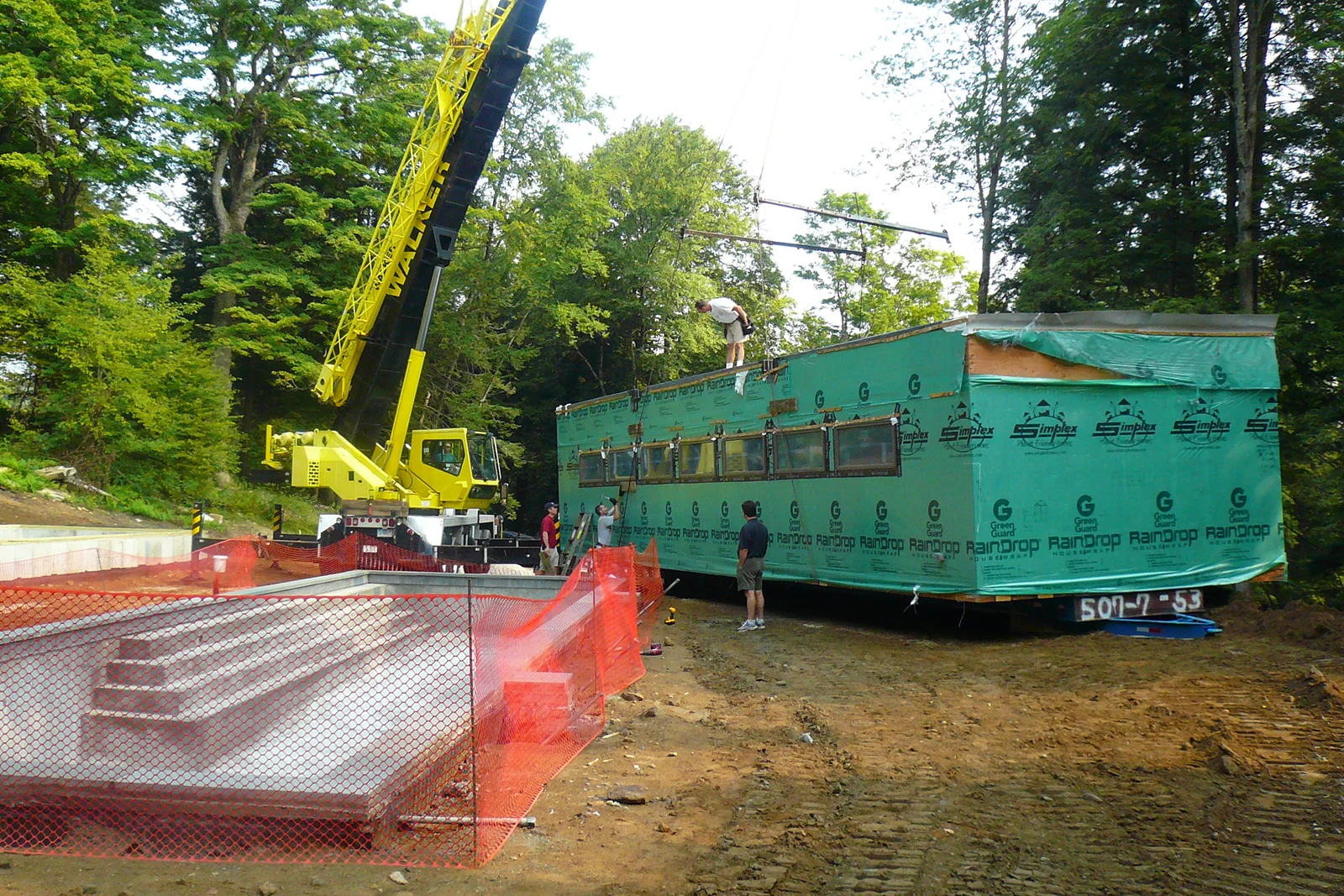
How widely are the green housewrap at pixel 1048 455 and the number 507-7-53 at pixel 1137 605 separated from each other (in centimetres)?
14

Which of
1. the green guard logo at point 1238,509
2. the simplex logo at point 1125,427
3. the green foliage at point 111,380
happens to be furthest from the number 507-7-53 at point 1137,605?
the green foliage at point 111,380

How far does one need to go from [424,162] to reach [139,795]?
14.4 metres

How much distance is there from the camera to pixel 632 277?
3722cm

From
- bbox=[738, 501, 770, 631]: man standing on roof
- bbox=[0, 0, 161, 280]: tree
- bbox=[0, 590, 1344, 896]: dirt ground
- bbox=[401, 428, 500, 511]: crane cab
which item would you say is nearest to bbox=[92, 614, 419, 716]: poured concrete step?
bbox=[0, 590, 1344, 896]: dirt ground

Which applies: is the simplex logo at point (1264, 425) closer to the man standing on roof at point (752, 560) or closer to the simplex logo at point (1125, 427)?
the simplex logo at point (1125, 427)

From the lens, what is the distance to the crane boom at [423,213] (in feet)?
52.5

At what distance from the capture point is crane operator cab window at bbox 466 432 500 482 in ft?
65.0

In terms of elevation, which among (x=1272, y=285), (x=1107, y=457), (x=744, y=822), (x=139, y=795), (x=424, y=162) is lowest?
(x=744, y=822)

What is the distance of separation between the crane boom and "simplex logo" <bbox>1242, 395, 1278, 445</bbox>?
12200mm

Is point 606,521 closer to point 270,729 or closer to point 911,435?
point 911,435

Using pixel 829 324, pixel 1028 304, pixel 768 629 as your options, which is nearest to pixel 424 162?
pixel 768 629

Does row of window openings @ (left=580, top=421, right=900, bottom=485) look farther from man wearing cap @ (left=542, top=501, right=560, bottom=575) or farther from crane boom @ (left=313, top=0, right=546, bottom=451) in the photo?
crane boom @ (left=313, top=0, right=546, bottom=451)

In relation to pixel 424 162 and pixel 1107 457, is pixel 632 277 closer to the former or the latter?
pixel 424 162

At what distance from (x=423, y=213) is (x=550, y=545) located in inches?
287
